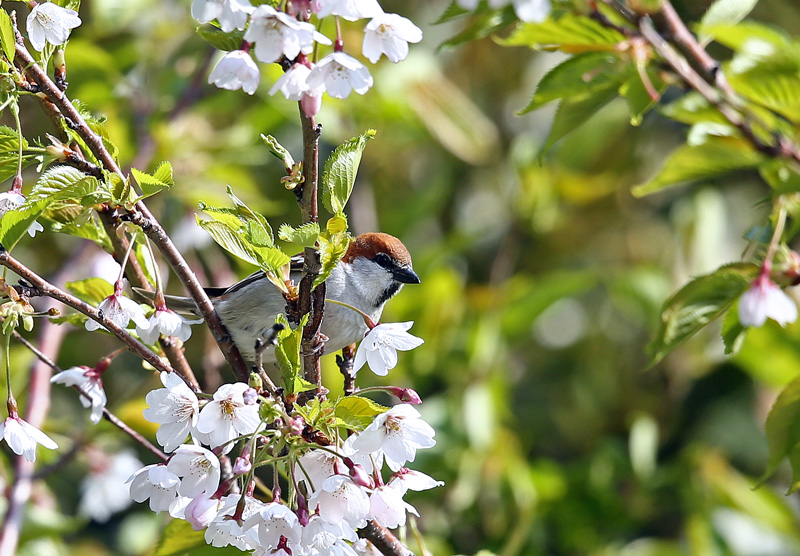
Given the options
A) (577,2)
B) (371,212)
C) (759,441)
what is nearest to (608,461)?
(759,441)

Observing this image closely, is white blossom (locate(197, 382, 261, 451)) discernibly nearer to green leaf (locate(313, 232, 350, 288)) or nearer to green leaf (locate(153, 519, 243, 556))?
green leaf (locate(313, 232, 350, 288))

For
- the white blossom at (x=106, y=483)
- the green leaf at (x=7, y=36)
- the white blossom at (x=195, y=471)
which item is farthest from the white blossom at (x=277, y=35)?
the white blossom at (x=106, y=483)

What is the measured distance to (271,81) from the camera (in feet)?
14.8

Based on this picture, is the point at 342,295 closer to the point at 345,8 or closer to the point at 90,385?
the point at 90,385

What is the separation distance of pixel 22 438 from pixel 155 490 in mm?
313

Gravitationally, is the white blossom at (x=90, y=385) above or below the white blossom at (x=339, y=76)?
below

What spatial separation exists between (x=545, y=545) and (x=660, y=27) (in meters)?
3.18

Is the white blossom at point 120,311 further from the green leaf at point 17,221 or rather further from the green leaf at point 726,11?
the green leaf at point 726,11

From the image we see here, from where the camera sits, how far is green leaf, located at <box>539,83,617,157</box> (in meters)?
2.54

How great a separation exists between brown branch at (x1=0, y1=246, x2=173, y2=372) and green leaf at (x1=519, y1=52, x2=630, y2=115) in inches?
50.1

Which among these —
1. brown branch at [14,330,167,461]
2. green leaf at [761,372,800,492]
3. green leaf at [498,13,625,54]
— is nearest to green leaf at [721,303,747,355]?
green leaf at [761,372,800,492]

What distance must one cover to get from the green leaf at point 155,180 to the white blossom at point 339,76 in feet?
1.14

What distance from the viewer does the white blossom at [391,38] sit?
176 centimetres

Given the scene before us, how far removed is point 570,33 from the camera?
245 cm
